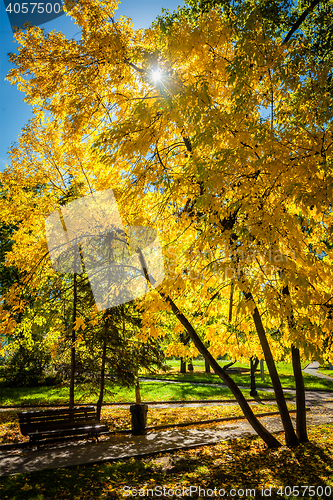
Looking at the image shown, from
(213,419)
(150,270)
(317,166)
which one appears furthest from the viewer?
(213,419)

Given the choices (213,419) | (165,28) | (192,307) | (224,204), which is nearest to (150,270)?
(192,307)

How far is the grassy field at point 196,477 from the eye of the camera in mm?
4562

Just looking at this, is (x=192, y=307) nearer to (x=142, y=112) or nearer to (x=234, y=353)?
(x=234, y=353)

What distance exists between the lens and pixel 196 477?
5.27 m

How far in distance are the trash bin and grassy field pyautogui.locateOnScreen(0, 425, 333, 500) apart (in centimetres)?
202

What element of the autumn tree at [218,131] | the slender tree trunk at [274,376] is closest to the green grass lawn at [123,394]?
the slender tree trunk at [274,376]

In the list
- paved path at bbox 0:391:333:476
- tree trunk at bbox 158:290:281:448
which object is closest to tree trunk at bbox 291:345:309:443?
tree trunk at bbox 158:290:281:448

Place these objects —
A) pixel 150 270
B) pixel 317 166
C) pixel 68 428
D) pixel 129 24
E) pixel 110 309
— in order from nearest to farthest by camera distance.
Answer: pixel 317 166 < pixel 129 24 < pixel 150 270 < pixel 68 428 < pixel 110 309

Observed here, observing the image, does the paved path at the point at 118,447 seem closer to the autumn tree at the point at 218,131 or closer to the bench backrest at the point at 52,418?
the bench backrest at the point at 52,418

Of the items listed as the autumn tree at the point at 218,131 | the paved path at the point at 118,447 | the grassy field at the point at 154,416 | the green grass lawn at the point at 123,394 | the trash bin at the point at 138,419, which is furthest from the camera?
the green grass lawn at the point at 123,394

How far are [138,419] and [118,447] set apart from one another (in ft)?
4.69

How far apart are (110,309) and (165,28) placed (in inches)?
273

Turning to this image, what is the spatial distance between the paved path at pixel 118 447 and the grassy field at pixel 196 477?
398mm

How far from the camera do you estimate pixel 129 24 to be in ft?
19.1
